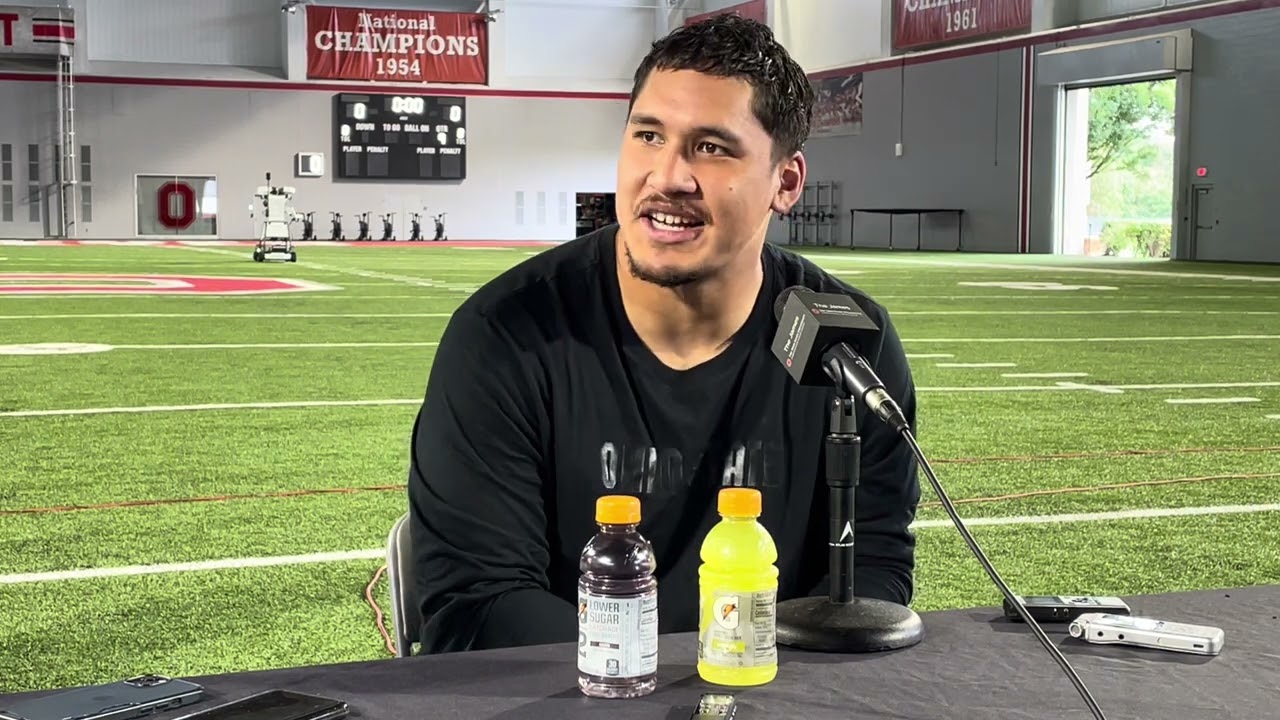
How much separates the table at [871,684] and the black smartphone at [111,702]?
0.10ft

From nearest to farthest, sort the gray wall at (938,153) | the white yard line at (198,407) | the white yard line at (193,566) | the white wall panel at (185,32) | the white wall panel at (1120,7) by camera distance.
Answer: the white yard line at (193,566)
the white yard line at (198,407)
the white wall panel at (1120,7)
the gray wall at (938,153)
the white wall panel at (185,32)

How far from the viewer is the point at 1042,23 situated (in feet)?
90.6

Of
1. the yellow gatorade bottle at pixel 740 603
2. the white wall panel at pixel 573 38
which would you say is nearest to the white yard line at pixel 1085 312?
the yellow gatorade bottle at pixel 740 603

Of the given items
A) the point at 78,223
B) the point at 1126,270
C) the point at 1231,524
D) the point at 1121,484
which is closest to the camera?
the point at 1231,524

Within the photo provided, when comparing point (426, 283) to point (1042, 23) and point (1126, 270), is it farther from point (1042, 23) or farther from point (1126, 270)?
point (1042, 23)

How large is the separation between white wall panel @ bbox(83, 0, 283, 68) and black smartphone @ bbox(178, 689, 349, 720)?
115 feet

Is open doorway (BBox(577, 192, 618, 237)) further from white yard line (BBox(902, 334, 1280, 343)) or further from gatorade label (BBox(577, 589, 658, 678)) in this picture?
gatorade label (BBox(577, 589, 658, 678))

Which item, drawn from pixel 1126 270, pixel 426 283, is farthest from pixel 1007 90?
pixel 426 283

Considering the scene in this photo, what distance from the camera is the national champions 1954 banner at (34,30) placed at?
32281 millimetres

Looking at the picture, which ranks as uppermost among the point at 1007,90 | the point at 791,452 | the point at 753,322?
the point at 1007,90

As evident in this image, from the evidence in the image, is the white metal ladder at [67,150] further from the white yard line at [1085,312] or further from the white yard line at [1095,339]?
the white yard line at [1095,339]

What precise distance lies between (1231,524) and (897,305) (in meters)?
9.00

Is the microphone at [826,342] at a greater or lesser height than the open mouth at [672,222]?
lesser

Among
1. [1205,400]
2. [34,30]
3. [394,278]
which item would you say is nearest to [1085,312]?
[1205,400]
